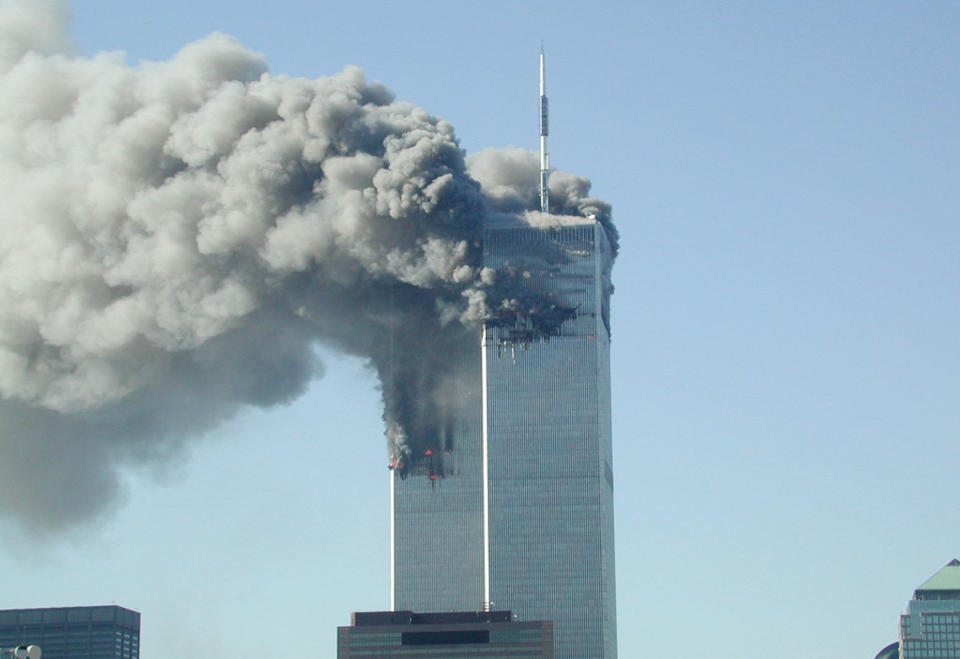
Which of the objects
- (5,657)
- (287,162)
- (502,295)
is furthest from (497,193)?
(5,657)

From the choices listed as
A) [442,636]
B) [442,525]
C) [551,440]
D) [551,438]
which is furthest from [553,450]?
[442,636]

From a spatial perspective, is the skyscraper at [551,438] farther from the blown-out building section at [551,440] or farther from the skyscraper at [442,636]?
the skyscraper at [442,636]

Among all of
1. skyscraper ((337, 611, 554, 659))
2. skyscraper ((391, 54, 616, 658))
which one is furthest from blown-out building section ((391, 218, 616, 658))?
skyscraper ((337, 611, 554, 659))

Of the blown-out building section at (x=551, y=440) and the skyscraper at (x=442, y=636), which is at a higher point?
the blown-out building section at (x=551, y=440)

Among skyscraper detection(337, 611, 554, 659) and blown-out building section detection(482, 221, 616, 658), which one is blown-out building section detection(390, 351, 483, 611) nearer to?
blown-out building section detection(482, 221, 616, 658)

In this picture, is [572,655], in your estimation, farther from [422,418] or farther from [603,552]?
[422,418]

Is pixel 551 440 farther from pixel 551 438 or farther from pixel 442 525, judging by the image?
pixel 442 525

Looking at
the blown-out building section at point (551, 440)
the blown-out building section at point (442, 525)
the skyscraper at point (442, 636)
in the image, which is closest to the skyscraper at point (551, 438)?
the blown-out building section at point (551, 440)

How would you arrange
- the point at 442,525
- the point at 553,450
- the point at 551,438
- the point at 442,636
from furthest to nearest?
the point at 442,525 < the point at 551,438 < the point at 553,450 < the point at 442,636

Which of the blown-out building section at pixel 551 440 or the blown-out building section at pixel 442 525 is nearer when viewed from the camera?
the blown-out building section at pixel 551 440
